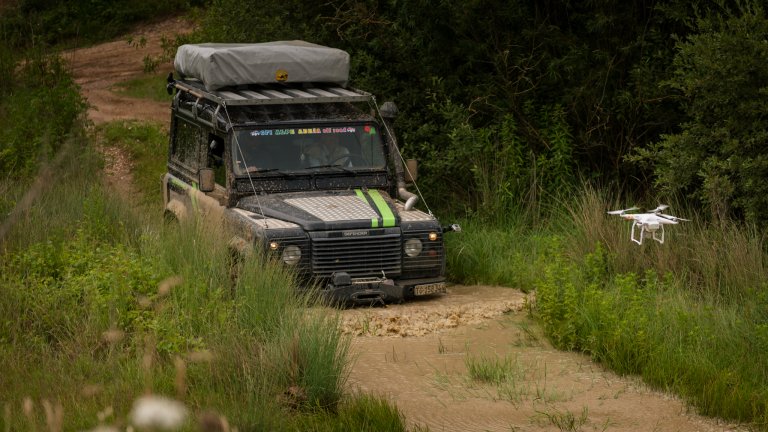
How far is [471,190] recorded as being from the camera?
13984mm

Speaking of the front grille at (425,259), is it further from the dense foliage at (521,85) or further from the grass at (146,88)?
the grass at (146,88)

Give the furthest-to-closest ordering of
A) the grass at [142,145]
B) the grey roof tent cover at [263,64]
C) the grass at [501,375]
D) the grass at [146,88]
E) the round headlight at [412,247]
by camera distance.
Result: the grass at [146,88] → the grass at [142,145] → the grey roof tent cover at [263,64] → the round headlight at [412,247] → the grass at [501,375]

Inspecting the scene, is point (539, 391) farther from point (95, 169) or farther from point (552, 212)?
point (95, 169)

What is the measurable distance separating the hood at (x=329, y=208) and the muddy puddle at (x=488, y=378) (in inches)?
29.5

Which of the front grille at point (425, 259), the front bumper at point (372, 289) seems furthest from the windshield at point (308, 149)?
the front bumper at point (372, 289)

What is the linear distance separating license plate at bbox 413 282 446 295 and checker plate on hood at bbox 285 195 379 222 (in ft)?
2.36

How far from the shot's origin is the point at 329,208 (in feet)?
33.5

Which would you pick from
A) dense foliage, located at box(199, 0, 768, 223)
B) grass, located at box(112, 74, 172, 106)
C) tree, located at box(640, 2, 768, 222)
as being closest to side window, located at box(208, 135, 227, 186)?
dense foliage, located at box(199, 0, 768, 223)

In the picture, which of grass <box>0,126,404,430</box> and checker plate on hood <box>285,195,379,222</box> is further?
checker plate on hood <box>285,195,379,222</box>

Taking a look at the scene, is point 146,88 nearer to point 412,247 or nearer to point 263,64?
point 263,64

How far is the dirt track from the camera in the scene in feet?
23.7

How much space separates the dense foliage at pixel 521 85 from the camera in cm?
1332

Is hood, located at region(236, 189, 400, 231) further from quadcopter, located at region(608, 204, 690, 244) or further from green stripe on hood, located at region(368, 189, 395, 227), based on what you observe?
quadcopter, located at region(608, 204, 690, 244)

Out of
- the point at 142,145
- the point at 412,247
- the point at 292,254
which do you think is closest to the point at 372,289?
the point at 412,247
